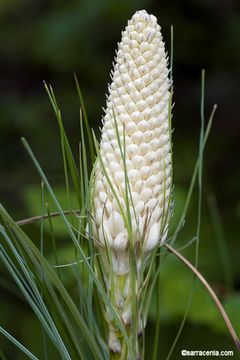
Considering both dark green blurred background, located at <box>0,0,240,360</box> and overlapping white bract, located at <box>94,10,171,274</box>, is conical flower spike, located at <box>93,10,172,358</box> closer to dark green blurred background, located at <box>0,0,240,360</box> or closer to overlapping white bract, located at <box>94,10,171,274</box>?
overlapping white bract, located at <box>94,10,171,274</box>

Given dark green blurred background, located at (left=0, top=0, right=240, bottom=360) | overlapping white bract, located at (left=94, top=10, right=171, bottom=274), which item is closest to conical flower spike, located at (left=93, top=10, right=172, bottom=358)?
overlapping white bract, located at (left=94, top=10, right=171, bottom=274)

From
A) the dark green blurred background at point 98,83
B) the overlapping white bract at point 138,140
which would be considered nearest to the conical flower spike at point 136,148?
the overlapping white bract at point 138,140

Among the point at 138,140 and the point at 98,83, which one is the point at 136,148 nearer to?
the point at 138,140

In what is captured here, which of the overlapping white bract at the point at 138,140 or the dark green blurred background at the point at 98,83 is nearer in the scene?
the overlapping white bract at the point at 138,140

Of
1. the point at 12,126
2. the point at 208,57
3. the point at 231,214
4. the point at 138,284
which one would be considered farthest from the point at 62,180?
the point at 138,284

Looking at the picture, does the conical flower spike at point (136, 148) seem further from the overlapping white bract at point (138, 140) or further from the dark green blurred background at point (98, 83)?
the dark green blurred background at point (98, 83)

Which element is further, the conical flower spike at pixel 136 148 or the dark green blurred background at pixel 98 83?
the dark green blurred background at pixel 98 83
